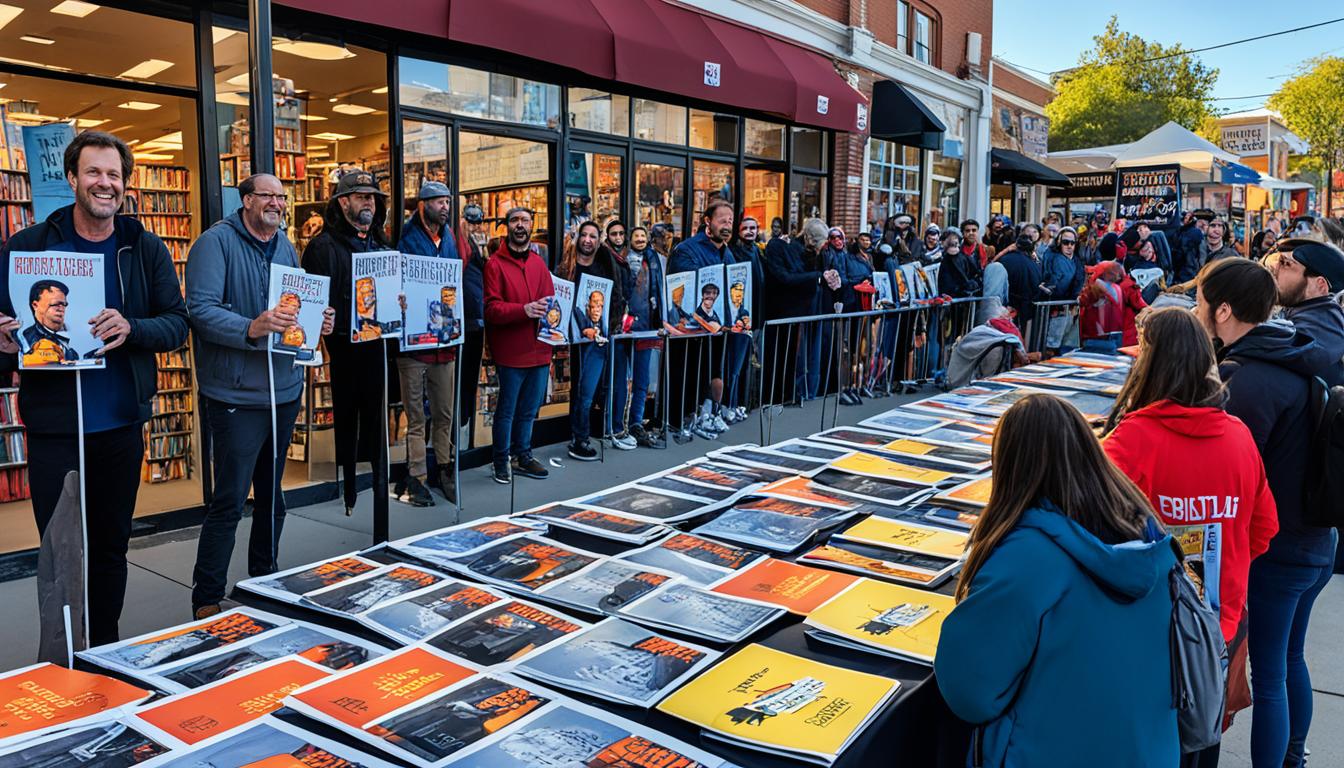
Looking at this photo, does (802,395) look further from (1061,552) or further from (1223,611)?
(1061,552)

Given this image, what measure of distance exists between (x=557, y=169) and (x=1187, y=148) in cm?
1775

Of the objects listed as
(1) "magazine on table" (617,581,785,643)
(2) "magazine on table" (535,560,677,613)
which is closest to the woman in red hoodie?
(1) "magazine on table" (617,581,785,643)

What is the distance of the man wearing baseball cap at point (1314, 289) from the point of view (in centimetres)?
384

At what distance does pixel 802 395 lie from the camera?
1027cm

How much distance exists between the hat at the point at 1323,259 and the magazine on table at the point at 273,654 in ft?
13.1

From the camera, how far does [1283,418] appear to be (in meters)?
3.44

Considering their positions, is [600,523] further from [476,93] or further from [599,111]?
[599,111]

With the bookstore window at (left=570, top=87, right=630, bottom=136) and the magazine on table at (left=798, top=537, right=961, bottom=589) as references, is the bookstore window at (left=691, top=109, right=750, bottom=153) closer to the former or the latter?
the bookstore window at (left=570, top=87, right=630, bottom=136)

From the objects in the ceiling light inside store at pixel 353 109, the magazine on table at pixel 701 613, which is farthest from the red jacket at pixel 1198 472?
the ceiling light inside store at pixel 353 109

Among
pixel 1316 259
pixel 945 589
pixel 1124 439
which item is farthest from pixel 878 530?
pixel 1316 259

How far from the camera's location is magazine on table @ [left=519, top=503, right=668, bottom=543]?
10.7 ft

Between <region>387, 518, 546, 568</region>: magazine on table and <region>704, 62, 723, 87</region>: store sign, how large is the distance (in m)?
7.46

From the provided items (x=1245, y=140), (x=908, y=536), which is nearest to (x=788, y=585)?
(x=908, y=536)

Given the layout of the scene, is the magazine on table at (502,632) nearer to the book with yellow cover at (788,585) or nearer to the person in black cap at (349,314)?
the book with yellow cover at (788,585)
